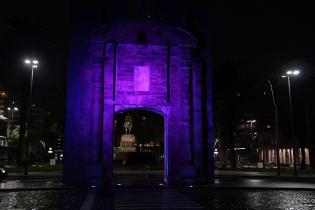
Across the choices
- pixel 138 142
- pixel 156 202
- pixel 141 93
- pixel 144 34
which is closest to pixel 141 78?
pixel 141 93

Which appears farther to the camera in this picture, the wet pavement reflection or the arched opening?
the arched opening

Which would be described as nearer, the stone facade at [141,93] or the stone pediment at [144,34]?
the stone facade at [141,93]

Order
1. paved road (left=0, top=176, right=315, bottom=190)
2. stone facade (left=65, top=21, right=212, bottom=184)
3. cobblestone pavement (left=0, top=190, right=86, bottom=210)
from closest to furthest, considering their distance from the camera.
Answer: cobblestone pavement (left=0, top=190, right=86, bottom=210), paved road (left=0, top=176, right=315, bottom=190), stone facade (left=65, top=21, right=212, bottom=184)

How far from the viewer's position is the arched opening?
48156mm

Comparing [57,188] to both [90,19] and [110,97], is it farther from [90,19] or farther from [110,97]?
[90,19]

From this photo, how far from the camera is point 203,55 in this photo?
26328mm

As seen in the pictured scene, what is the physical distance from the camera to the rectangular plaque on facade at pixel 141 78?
24.8 m

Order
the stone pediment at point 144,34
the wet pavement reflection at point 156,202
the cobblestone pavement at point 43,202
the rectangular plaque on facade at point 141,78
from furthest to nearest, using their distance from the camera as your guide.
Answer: the rectangular plaque on facade at point 141,78 → the stone pediment at point 144,34 → the wet pavement reflection at point 156,202 → the cobblestone pavement at point 43,202

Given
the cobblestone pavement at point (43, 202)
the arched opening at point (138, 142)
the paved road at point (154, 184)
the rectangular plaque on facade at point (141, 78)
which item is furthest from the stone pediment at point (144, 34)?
the arched opening at point (138, 142)

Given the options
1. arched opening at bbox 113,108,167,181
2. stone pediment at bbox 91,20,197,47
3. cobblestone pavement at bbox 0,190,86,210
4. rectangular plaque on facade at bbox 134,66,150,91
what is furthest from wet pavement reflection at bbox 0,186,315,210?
arched opening at bbox 113,108,167,181

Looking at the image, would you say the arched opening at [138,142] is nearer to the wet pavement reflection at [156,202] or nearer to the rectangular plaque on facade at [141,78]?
the rectangular plaque on facade at [141,78]

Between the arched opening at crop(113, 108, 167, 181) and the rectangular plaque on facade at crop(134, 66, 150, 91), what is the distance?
50.7 feet

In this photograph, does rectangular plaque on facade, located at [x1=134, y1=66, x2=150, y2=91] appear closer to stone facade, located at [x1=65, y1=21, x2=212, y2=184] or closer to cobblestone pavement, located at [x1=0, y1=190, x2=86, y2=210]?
stone facade, located at [x1=65, y1=21, x2=212, y2=184]

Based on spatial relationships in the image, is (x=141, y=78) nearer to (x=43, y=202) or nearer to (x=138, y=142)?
(x=43, y=202)
